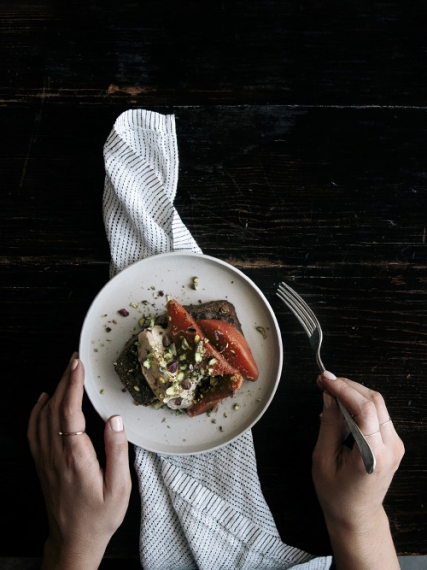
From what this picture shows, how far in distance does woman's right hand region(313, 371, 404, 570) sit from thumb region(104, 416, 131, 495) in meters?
0.71

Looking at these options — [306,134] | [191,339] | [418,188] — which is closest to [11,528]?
[191,339]

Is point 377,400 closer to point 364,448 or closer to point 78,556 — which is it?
point 364,448

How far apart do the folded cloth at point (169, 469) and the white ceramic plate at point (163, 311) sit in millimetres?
98

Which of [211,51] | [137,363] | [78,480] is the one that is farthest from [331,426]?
[211,51]

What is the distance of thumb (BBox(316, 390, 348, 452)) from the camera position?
1849 millimetres

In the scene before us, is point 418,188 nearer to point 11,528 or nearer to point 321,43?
point 321,43

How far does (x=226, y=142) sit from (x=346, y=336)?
906 mm

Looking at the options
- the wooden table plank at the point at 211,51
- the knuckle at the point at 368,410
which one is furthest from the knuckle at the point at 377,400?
the wooden table plank at the point at 211,51

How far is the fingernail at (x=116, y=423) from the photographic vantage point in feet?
5.87

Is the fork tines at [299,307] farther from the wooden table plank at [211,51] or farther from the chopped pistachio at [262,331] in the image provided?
the wooden table plank at [211,51]

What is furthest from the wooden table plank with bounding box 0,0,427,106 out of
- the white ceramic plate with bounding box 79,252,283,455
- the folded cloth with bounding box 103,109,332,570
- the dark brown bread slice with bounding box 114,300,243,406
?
the dark brown bread slice with bounding box 114,300,243,406

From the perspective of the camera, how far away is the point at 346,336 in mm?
2076

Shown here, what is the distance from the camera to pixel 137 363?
6.02 ft

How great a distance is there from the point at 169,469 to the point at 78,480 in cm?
34
